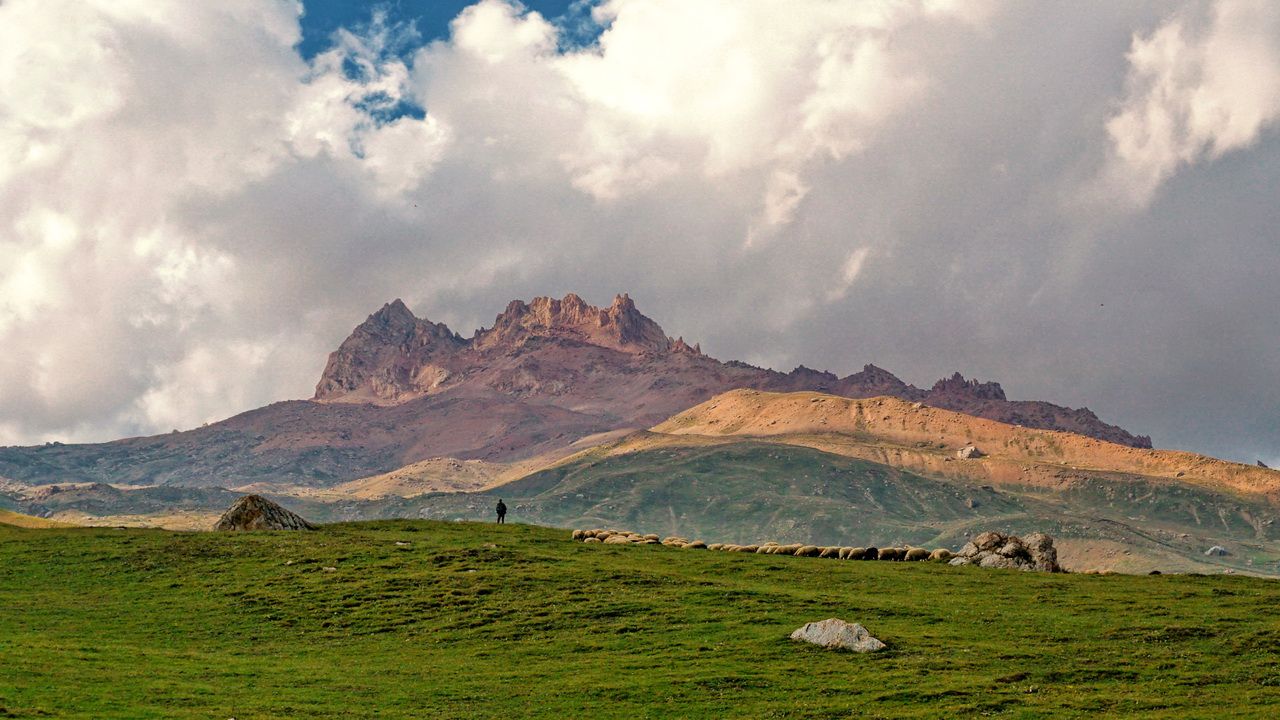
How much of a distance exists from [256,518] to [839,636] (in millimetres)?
66645

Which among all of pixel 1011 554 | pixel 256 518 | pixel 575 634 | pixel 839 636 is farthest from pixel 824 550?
pixel 256 518

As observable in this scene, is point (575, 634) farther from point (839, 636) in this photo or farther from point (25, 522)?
point (25, 522)

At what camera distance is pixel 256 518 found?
105 meters

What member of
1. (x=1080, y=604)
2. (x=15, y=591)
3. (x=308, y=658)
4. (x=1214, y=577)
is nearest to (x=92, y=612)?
(x=15, y=591)

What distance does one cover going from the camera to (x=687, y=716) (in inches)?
1833

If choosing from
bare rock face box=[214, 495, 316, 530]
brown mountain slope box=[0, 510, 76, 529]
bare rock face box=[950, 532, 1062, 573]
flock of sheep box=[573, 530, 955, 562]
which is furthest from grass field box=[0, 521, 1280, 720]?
bare rock face box=[214, 495, 316, 530]

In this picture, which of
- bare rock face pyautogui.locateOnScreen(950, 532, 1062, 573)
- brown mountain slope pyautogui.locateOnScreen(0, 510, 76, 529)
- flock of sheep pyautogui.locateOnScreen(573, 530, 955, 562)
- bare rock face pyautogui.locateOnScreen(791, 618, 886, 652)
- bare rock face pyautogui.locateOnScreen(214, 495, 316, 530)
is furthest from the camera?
bare rock face pyautogui.locateOnScreen(214, 495, 316, 530)

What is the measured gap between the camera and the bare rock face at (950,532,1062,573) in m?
92.2

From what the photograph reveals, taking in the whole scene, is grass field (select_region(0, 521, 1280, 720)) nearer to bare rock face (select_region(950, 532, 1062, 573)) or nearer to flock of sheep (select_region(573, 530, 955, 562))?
flock of sheep (select_region(573, 530, 955, 562))

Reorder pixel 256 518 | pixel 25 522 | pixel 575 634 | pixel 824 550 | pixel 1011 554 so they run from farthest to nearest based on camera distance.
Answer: pixel 256 518
pixel 25 522
pixel 824 550
pixel 1011 554
pixel 575 634

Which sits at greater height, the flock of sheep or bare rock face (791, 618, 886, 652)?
the flock of sheep

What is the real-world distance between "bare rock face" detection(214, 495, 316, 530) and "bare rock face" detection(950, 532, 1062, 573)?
60238mm

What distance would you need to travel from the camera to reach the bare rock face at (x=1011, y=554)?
92188mm

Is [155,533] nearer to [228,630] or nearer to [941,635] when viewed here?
[228,630]
